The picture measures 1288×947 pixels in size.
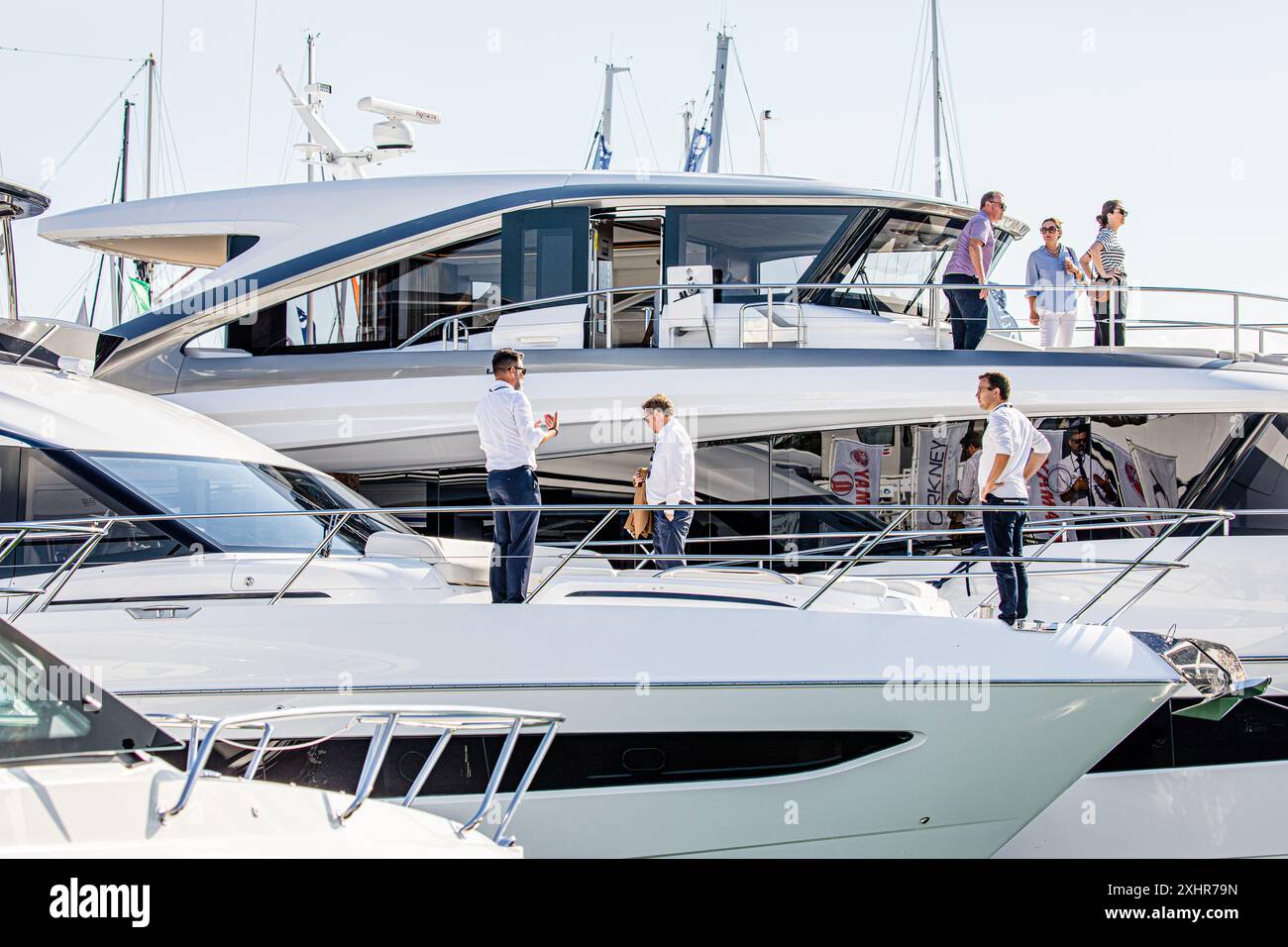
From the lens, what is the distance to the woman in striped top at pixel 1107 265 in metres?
8.20

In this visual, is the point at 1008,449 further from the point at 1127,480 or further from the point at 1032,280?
the point at 1032,280

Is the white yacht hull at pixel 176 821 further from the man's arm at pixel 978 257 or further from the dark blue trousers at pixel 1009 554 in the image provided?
the man's arm at pixel 978 257

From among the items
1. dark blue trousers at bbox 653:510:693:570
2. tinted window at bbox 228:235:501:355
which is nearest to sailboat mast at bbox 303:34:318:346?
tinted window at bbox 228:235:501:355

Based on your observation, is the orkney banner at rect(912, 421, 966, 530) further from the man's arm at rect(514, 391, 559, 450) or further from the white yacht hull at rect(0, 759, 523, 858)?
the white yacht hull at rect(0, 759, 523, 858)

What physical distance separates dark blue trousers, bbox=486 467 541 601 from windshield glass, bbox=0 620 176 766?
6.26 feet

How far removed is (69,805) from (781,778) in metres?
2.71

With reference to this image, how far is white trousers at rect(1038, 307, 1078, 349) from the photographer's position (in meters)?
8.08

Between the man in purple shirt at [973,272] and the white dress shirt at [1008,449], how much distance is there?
97.2 inches

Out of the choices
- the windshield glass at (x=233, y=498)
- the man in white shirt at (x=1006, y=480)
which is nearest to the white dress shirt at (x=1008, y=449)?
the man in white shirt at (x=1006, y=480)

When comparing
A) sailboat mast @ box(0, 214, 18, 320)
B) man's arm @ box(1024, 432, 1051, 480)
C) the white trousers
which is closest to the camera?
man's arm @ box(1024, 432, 1051, 480)

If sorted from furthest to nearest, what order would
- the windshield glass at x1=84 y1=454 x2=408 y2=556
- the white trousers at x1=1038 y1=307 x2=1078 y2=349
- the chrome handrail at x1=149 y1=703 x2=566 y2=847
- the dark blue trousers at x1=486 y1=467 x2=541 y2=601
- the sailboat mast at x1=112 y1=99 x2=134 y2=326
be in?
the sailboat mast at x1=112 y1=99 x2=134 y2=326
the white trousers at x1=1038 y1=307 x2=1078 y2=349
the windshield glass at x1=84 y1=454 x2=408 y2=556
the dark blue trousers at x1=486 y1=467 x2=541 y2=601
the chrome handrail at x1=149 y1=703 x2=566 y2=847

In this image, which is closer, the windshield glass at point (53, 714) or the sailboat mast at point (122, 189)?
the windshield glass at point (53, 714)

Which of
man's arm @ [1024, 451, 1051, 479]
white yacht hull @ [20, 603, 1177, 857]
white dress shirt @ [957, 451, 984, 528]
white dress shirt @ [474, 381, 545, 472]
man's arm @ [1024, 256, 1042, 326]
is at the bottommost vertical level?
white yacht hull @ [20, 603, 1177, 857]

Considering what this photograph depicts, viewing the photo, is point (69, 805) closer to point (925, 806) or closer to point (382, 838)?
point (382, 838)
